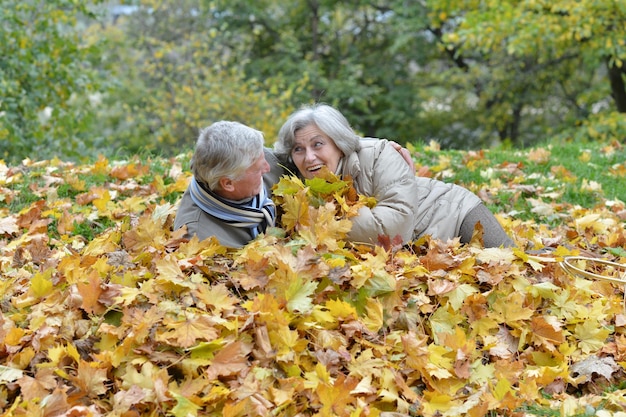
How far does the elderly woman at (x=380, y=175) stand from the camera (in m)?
3.45

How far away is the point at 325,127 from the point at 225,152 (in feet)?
2.24

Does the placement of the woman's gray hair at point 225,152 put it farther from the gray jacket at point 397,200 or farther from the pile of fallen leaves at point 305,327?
the gray jacket at point 397,200

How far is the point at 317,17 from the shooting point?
51.9 feet

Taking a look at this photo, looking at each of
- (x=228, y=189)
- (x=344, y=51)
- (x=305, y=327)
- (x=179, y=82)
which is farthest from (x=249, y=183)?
(x=344, y=51)

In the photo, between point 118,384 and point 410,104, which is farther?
point 410,104

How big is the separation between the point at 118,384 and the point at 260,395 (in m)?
0.48

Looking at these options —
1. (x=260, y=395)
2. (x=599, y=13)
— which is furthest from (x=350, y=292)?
(x=599, y=13)

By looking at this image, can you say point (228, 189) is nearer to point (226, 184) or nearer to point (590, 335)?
point (226, 184)

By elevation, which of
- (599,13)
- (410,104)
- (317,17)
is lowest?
(410,104)

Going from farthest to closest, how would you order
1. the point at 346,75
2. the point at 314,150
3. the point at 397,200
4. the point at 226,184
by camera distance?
1. the point at 346,75
2. the point at 314,150
3. the point at 397,200
4. the point at 226,184

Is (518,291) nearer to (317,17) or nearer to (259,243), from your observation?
(259,243)

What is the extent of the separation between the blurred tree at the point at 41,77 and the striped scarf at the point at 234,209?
17.9 feet

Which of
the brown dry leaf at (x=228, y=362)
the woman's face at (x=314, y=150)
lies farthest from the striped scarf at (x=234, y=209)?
the brown dry leaf at (x=228, y=362)

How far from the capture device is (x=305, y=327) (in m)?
2.61
